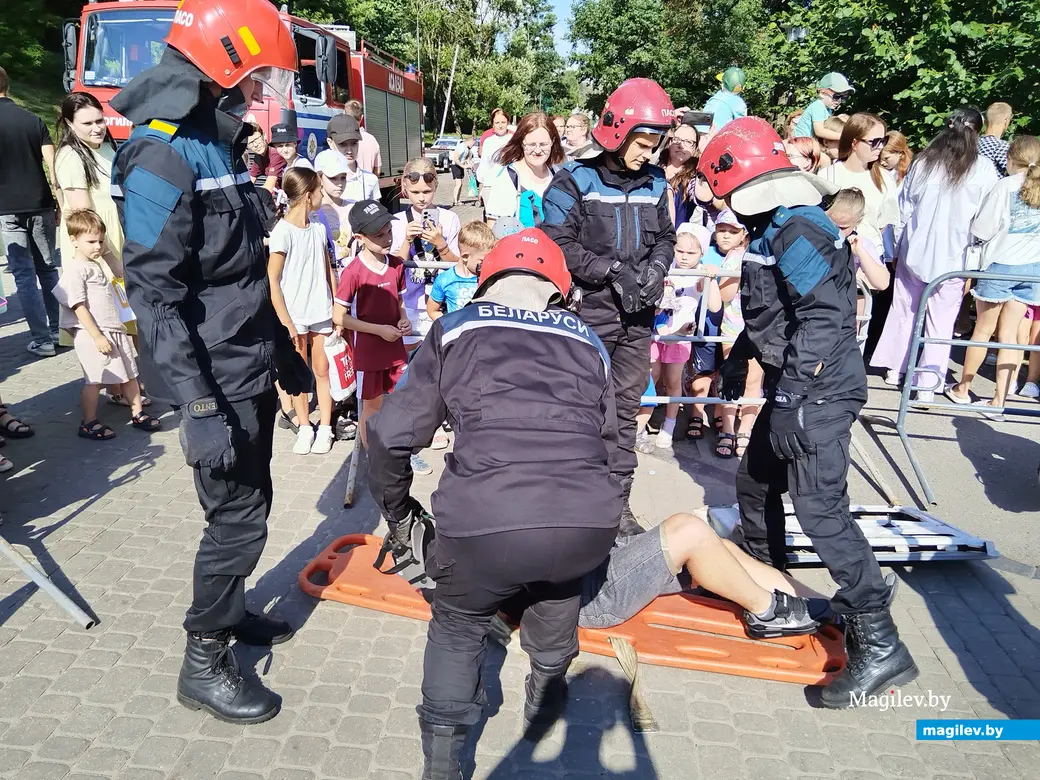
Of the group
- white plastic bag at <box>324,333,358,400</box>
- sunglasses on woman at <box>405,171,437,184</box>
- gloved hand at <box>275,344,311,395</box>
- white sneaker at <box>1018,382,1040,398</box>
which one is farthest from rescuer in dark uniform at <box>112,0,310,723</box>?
white sneaker at <box>1018,382,1040,398</box>

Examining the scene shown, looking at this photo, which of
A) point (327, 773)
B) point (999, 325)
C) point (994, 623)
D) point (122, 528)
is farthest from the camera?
point (999, 325)

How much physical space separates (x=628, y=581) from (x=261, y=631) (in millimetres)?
1639

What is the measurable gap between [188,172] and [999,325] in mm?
6829

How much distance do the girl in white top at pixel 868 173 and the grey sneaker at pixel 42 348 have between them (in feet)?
23.4

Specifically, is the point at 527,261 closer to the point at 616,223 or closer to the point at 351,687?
the point at 616,223

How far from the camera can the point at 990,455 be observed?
5.82 meters

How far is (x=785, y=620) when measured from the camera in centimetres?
337

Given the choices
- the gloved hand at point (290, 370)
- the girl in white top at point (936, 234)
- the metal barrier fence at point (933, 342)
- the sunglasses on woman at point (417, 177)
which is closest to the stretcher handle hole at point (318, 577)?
the gloved hand at point (290, 370)

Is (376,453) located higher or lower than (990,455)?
higher

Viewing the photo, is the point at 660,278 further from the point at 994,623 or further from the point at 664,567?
the point at 994,623

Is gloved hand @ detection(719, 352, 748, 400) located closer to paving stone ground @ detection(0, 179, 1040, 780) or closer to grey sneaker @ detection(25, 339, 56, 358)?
paving stone ground @ detection(0, 179, 1040, 780)

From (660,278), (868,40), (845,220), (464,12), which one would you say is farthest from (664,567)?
(464,12)

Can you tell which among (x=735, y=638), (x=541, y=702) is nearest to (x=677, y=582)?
(x=735, y=638)

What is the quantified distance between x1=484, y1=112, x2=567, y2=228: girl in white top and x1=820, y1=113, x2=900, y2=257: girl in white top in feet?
7.51
